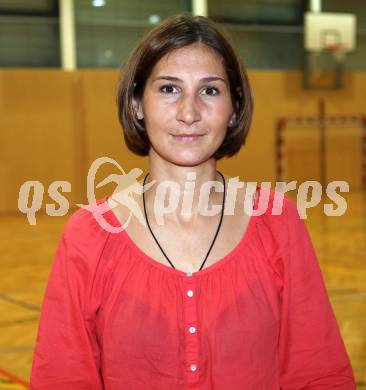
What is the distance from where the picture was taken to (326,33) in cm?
1340

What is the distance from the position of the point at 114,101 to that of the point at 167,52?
8.51 m

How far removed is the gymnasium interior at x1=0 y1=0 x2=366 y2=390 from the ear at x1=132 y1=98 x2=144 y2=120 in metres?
7.35

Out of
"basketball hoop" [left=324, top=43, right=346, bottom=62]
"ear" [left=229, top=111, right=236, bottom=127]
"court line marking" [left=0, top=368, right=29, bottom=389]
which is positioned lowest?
"court line marking" [left=0, top=368, right=29, bottom=389]

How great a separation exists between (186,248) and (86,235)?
0.81ft

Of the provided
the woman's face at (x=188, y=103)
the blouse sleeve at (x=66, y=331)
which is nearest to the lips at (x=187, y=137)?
the woman's face at (x=188, y=103)

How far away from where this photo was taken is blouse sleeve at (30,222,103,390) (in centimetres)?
160

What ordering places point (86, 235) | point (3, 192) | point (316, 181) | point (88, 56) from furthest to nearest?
1. point (316, 181)
2. point (88, 56)
3. point (3, 192)
4. point (86, 235)

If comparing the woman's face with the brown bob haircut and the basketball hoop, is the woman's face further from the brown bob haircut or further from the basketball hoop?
the basketball hoop

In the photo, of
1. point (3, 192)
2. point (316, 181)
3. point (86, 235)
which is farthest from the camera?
point (316, 181)

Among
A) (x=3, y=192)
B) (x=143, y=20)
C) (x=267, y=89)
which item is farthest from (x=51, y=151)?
(x=267, y=89)

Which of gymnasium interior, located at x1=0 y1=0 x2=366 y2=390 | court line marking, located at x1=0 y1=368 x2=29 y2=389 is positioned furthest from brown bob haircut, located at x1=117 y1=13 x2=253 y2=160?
gymnasium interior, located at x1=0 y1=0 x2=366 y2=390

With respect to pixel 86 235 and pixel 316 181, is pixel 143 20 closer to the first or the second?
pixel 316 181

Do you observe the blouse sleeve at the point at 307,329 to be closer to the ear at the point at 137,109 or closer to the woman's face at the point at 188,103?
the woman's face at the point at 188,103

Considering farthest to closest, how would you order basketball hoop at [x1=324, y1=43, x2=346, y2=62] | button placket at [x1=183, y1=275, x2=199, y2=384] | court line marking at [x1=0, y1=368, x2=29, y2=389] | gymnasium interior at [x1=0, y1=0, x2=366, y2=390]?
1. basketball hoop at [x1=324, y1=43, x2=346, y2=62]
2. gymnasium interior at [x1=0, y1=0, x2=366, y2=390]
3. court line marking at [x1=0, y1=368, x2=29, y2=389]
4. button placket at [x1=183, y1=275, x2=199, y2=384]
